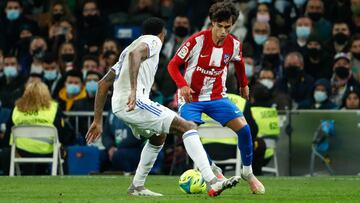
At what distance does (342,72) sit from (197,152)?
31.6ft

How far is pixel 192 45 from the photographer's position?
15.5 m

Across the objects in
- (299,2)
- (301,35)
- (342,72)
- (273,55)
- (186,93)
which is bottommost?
(342,72)

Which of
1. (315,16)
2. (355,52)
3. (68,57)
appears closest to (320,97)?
(355,52)

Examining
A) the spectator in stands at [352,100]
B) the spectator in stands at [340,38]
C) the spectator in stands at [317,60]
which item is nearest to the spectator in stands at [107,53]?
the spectator in stands at [317,60]

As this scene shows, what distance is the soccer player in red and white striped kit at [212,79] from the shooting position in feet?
50.3

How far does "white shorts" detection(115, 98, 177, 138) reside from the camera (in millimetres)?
14055

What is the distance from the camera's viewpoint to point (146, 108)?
14.1m

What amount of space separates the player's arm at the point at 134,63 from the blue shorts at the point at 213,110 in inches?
66.6

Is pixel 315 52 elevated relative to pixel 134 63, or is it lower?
lower

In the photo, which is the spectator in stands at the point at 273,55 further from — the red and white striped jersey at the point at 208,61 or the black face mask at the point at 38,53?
the red and white striped jersey at the point at 208,61

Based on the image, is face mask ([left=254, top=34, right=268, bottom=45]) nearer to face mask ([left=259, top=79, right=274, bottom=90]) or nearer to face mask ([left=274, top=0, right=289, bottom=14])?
face mask ([left=274, top=0, right=289, bottom=14])

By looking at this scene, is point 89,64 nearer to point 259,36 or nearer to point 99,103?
point 259,36

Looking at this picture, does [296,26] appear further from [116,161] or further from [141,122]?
[141,122]

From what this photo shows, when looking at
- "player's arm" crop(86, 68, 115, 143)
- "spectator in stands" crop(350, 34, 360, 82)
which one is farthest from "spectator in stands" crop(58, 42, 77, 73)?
"player's arm" crop(86, 68, 115, 143)
